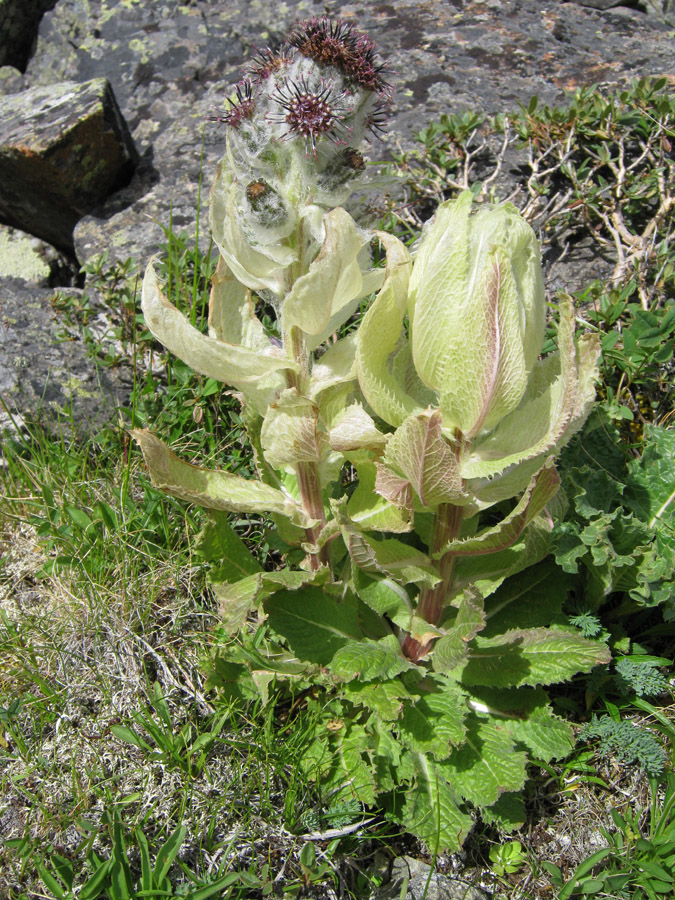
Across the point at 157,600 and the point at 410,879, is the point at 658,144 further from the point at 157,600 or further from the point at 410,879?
the point at 410,879

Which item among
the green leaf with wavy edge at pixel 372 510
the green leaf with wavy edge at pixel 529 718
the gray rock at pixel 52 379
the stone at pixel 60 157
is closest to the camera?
the green leaf with wavy edge at pixel 372 510

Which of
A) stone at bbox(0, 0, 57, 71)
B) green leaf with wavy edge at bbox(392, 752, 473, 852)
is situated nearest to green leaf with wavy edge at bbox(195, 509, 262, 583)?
green leaf with wavy edge at bbox(392, 752, 473, 852)

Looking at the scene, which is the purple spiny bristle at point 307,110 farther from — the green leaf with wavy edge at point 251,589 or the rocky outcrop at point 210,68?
the rocky outcrop at point 210,68

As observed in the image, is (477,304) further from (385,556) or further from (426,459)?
(385,556)

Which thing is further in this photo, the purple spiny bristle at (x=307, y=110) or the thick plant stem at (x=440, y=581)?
the thick plant stem at (x=440, y=581)

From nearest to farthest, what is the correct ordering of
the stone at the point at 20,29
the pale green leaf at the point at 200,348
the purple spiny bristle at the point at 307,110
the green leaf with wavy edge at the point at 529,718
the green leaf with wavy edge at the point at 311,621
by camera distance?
the purple spiny bristle at the point at 307,110 → the pale green leaf at the point at 200,348 → the green leaf with wavy edge at the point at 529,718 → the green leaf with wavy edge at the point at 311,621 → the stone at the point at 20,29

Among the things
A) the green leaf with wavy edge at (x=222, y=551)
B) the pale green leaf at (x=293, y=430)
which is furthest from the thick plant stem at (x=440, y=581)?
the green leaf with wavy edge at (x=222, y=551)

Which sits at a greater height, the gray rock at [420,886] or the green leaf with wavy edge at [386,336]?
the green leaf with wavy edge at [386,336]

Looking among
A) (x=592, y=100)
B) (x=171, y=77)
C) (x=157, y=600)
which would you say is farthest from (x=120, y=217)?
(x=592, y=100)
